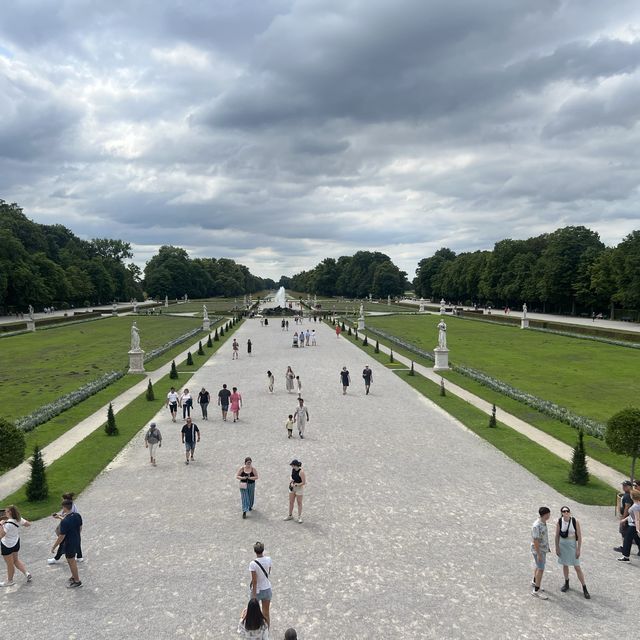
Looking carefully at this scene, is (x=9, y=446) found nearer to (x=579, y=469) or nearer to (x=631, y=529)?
(x=631, y=529)

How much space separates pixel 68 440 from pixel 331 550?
1240 cm

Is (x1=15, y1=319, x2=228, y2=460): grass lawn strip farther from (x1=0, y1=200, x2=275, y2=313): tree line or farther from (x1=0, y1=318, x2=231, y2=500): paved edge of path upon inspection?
(x1=0, y1=200, x2=275, y2=313): tree line

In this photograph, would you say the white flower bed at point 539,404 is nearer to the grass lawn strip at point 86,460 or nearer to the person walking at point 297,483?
the person walking at point 297,483

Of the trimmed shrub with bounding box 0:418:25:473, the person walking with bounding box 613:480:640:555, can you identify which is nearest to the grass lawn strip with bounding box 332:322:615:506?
the person walking with bounding box 613:480:640:555

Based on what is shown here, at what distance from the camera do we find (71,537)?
31.3 ft

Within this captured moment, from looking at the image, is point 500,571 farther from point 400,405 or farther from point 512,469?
point 400,405

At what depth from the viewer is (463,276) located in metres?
122

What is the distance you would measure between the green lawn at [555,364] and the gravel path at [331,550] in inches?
412

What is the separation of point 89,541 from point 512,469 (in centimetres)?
1168

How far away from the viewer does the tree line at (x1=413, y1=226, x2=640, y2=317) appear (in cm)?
6794

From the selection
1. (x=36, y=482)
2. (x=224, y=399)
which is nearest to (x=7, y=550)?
(x=36, y=482)

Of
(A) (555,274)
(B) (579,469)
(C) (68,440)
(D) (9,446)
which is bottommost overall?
(C) (68,440)

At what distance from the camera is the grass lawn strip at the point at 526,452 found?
13.9 m

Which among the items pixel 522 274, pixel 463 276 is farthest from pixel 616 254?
pixel 463 276
